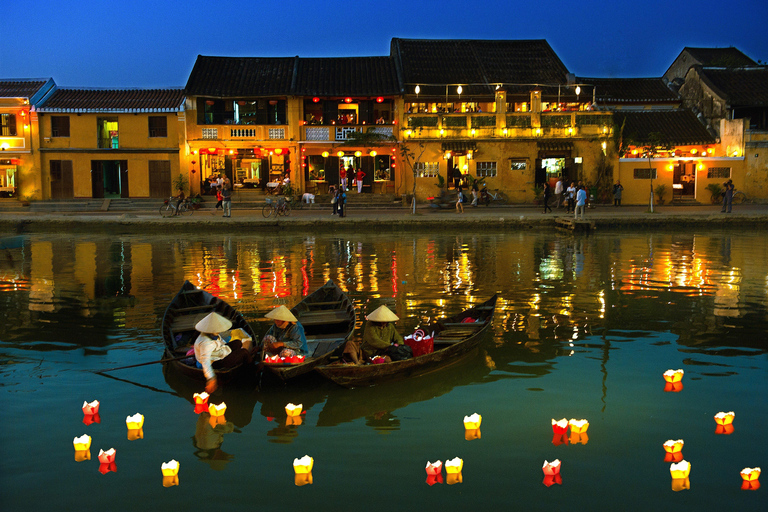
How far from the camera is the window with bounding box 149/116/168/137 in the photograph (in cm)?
3155

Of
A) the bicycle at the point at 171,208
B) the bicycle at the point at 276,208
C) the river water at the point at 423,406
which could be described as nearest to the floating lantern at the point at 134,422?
the river water at the point at 423,406

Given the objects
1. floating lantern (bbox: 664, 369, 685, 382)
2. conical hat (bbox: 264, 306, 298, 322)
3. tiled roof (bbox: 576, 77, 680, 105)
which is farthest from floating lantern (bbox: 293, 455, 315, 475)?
tiled roof (bbox: 576, 77, 680, 105)

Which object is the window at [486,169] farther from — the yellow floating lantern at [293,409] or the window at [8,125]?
the yellow floating lantern at [293,409]

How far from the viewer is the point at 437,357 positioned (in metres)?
8.25

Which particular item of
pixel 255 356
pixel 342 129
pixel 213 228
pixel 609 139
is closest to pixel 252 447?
pixel 255 356

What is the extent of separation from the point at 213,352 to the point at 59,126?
28.0m

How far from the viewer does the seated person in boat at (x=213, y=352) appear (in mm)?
7625

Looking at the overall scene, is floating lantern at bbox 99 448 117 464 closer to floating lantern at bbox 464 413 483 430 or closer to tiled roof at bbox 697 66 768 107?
floating lantern at bbox 464 413 483 430

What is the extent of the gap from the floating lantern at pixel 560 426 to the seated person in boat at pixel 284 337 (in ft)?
10.2

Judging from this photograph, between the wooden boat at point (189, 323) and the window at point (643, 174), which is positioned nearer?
the wooden boat at point (189, 323)

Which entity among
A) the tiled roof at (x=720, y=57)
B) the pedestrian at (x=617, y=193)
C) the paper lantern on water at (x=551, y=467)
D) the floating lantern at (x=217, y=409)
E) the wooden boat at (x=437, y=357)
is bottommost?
the paper lantern on water at (x=551, y=467)

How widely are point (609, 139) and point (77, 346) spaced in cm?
2688

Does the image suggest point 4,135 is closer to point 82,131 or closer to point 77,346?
point 82,131

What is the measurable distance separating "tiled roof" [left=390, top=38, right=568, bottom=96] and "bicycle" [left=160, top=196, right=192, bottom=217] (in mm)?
11367
